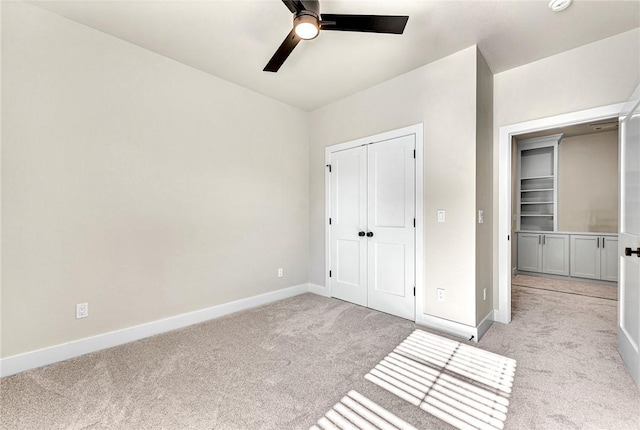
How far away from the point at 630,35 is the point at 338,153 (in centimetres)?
282

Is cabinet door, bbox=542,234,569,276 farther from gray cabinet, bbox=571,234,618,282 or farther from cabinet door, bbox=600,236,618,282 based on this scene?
cabinet door, bbox=600,236,618,282

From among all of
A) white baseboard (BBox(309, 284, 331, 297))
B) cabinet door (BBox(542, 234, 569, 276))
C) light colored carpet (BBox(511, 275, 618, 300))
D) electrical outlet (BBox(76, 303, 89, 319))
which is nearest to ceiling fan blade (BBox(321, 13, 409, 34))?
electrical outlet (BBox(76, 303, 89, 319))

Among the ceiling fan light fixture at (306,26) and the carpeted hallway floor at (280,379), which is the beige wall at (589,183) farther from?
the ceiling fan light fixture at (306,26)

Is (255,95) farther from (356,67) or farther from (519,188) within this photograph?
(519,188)

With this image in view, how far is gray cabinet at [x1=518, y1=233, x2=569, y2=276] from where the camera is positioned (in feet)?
15.7

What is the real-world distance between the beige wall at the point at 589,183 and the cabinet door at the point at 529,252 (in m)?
0.47

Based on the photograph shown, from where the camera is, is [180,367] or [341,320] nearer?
[180,367]

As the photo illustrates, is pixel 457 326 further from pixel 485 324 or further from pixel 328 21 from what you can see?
pixel 328 21

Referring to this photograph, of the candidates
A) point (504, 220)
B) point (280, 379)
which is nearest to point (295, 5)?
point (280, 379)

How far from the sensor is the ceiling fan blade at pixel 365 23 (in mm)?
1682

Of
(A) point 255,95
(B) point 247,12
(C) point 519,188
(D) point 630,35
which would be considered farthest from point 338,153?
(C) point 519,188

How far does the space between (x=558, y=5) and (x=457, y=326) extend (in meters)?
2.68

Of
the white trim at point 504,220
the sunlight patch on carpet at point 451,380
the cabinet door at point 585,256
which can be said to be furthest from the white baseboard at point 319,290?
the cabinet door at point 585,256

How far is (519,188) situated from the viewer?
5402 mm
